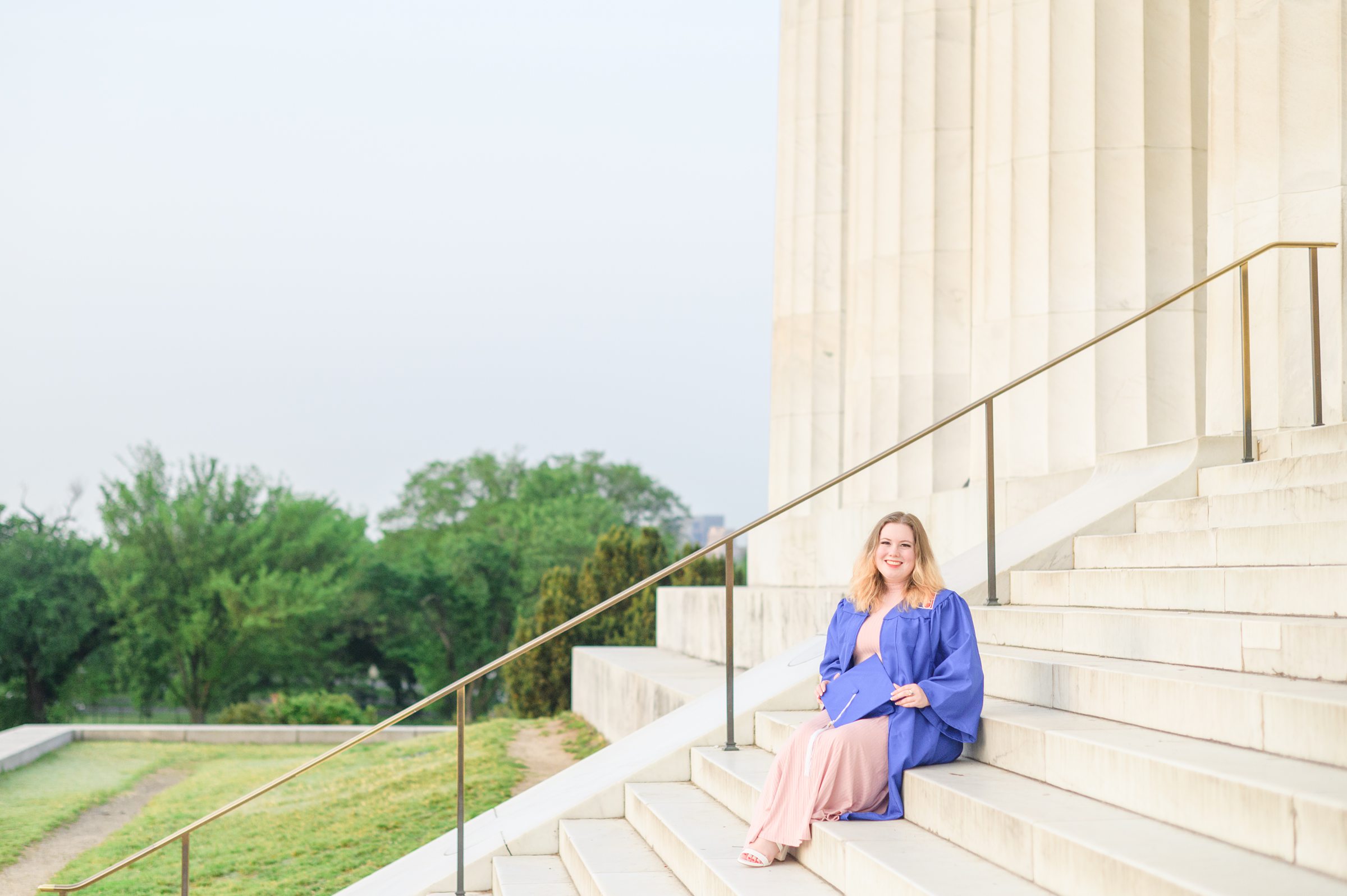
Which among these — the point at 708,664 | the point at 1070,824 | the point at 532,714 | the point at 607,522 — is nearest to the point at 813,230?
the point at 708,664

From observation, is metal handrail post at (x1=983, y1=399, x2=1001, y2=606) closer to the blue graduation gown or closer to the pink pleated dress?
the blue graduation gown

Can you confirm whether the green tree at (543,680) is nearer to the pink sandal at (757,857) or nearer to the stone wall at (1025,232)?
the stone wall at (1025,232)

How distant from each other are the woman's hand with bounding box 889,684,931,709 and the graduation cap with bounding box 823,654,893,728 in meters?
0.04

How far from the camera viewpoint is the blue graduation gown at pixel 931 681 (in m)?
5.98

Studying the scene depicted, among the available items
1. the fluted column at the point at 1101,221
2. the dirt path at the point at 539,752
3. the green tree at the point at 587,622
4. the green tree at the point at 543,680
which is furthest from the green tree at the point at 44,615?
the fluted column at the point at 1101,221

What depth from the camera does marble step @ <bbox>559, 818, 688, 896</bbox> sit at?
6547mm

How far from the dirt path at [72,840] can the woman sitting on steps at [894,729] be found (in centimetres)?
848

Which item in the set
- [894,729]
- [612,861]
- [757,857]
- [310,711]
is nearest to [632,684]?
[612,861]

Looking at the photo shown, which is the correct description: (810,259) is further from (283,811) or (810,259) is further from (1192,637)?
(1192,637)

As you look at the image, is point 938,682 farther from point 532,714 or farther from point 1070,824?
point 532,714

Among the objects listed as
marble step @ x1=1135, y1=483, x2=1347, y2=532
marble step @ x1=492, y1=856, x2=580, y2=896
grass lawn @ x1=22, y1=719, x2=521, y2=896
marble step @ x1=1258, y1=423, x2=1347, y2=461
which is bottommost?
grass lawn @ x1=22, y1=719, x2=521, y2=896

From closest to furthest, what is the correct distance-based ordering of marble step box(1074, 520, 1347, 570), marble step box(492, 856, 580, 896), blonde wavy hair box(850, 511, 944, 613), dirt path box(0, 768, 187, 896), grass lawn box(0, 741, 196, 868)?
blonde wavy hair box(850, 511, 944, 613) < marble step box(1074, 520, 1347, 570) < marble step box(492, 856, 580, 896) < dirt path box(0, 768, 187, 896) < grass lawn box(0, 741, 196, 868)

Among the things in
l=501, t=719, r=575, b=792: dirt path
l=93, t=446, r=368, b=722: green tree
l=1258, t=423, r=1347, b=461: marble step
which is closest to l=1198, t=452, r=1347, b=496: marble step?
l=1258, t=423, r=1347, b=461: marble step

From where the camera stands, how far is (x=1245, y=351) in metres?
8.43
